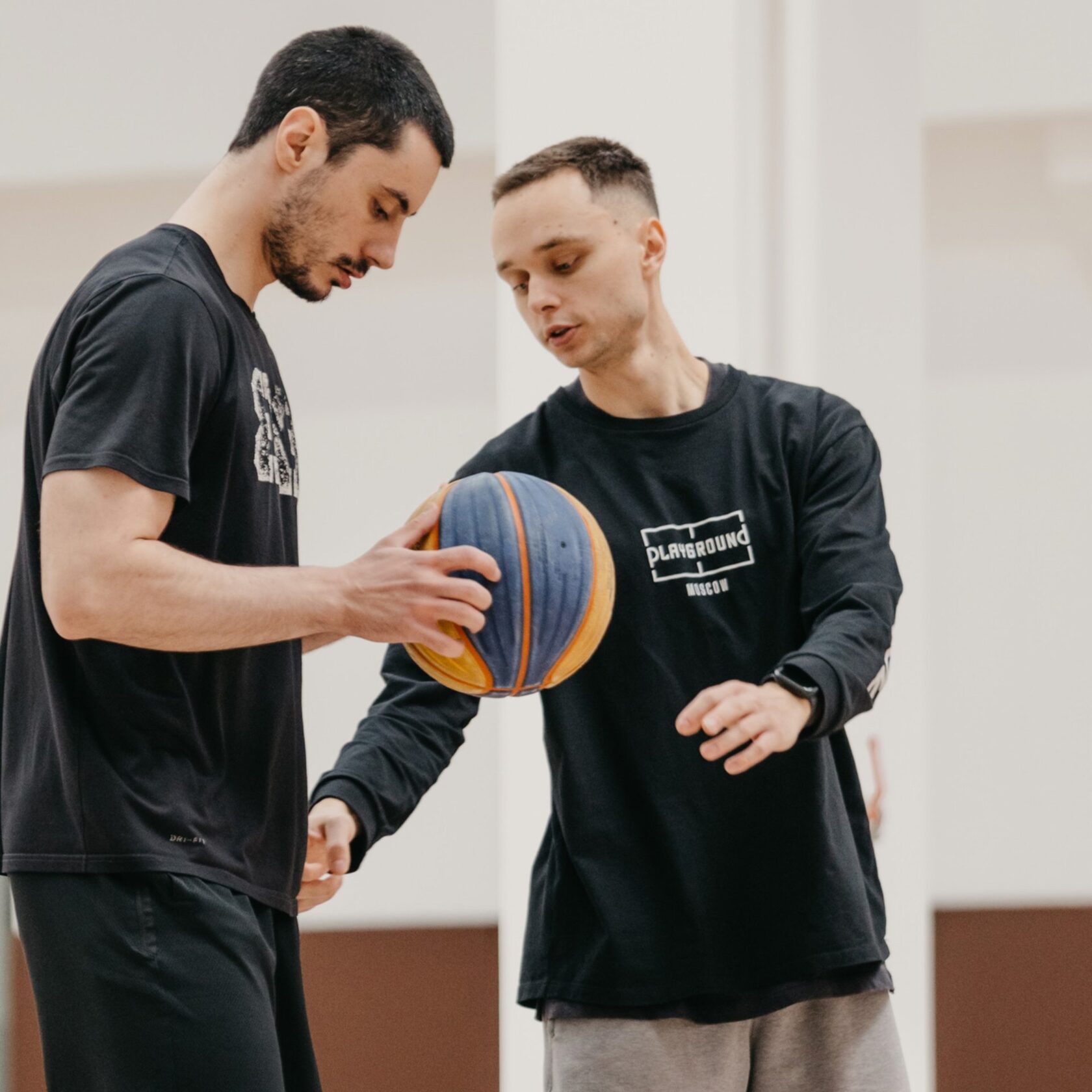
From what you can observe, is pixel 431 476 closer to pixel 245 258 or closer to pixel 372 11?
pixel 372 11

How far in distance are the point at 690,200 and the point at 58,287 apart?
1.77 meters

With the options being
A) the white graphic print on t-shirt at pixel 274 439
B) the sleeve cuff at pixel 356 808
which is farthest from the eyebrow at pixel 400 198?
the sleeve cuff at pixel 356 808

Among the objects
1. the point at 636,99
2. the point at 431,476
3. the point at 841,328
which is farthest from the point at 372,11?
the point at 841,328

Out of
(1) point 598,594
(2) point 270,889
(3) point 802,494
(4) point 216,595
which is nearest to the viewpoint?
(4) point 216,595

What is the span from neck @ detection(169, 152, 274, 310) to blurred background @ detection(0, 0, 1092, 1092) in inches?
60.5

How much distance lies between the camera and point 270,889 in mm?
1617

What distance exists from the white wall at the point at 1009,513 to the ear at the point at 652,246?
174cm

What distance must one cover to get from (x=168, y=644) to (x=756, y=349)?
2.02 m

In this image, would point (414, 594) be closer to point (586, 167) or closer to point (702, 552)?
point (702, 552)

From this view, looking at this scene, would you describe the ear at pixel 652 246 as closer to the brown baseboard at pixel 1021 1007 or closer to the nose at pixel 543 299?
the nose at pixel 543 299

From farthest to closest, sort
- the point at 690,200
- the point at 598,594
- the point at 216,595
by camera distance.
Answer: the point at 690,200
the point at 598,594
the point at 216,595

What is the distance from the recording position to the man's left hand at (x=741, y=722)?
1613mm

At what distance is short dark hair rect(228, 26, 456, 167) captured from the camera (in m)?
1.70

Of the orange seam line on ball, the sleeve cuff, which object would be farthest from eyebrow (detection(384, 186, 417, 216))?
the sleeve cuff
